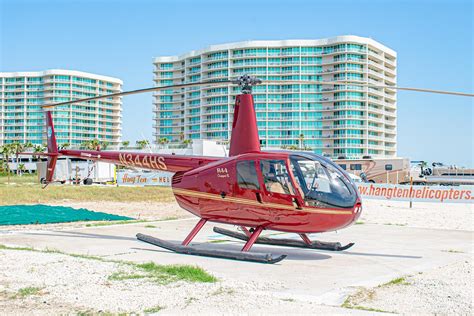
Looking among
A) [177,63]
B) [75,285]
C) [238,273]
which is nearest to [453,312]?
[238,273]

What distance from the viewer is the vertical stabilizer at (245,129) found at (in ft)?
36.9

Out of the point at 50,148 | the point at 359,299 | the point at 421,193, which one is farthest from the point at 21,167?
the point at 359,299

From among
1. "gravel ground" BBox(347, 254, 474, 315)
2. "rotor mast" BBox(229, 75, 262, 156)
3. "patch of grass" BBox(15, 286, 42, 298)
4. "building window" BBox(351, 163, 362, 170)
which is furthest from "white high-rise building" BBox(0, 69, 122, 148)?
"gravel ground" BBox(347, 254, 474, 315)

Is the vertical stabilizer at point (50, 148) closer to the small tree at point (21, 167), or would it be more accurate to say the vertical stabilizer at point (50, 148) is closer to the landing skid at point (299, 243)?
the landing skid at point (299, 243)

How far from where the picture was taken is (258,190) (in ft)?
34.4

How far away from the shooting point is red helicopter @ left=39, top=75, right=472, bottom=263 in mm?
9758

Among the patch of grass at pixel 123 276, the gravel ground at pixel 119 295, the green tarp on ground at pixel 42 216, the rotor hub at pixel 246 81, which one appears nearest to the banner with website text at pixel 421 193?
the green tarp on ground at pixel 42 216

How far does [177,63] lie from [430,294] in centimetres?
11643

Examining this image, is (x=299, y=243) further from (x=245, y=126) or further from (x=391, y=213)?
(x=391, y=213)

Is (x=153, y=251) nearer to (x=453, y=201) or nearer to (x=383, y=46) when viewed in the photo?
(x=453, y=201)

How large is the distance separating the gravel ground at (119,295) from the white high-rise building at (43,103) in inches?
5281

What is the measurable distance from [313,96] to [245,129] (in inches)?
3712

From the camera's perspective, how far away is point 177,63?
120m

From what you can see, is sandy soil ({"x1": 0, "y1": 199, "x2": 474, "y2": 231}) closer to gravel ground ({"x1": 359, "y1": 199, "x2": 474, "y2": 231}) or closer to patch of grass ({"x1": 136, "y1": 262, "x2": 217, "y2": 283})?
gravel ground ({"x1": 359, "y1": 199, "x2": 474, "y2": 231})
